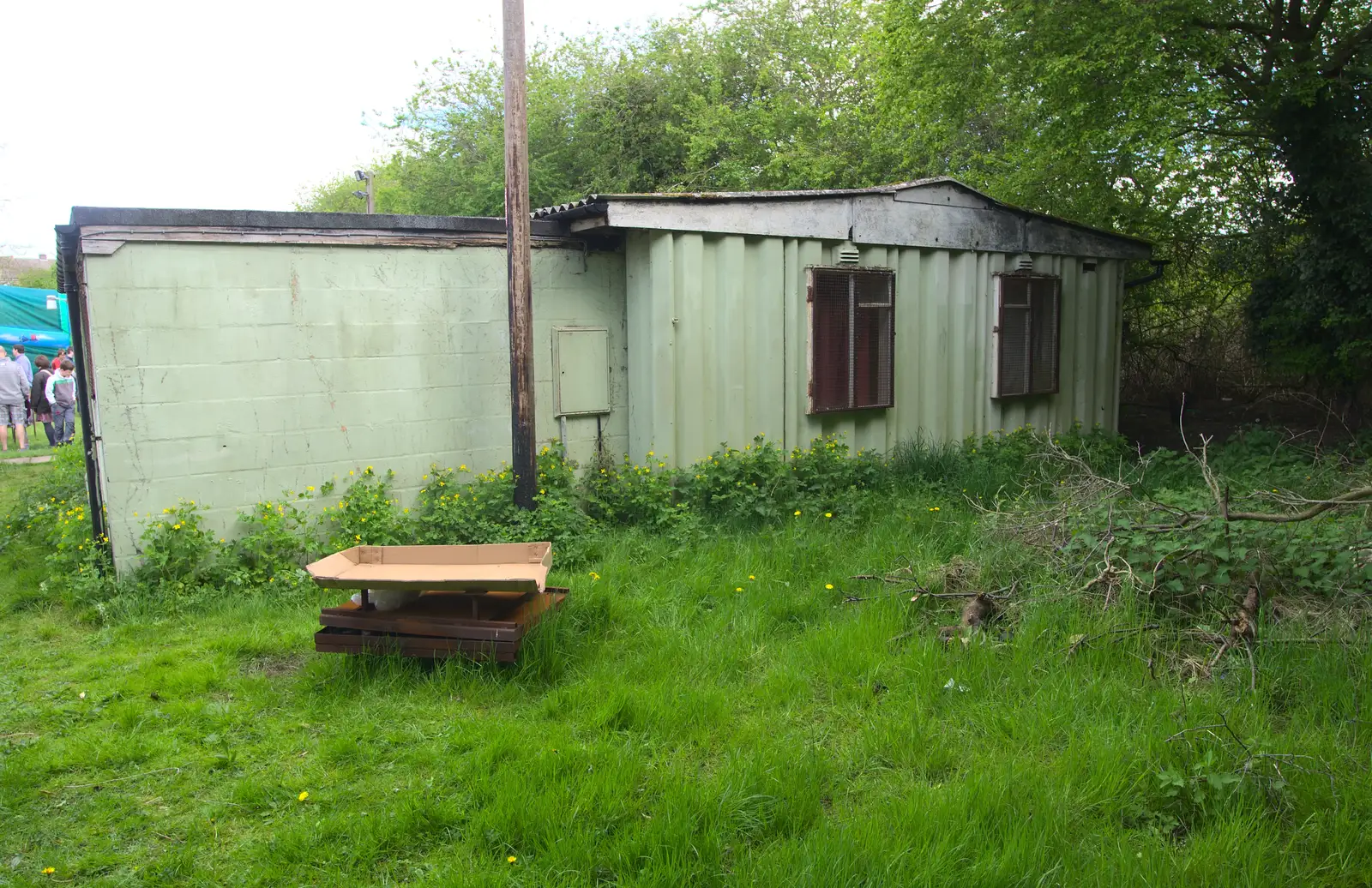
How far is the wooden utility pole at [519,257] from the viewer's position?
21.5 ft

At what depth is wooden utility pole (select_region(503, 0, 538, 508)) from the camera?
21.5 feet

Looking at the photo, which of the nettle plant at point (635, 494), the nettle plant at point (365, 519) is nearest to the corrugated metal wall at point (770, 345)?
the nettle plant at point (635, 494)

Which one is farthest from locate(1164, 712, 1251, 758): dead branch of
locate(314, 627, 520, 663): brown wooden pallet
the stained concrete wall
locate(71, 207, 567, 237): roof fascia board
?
locate(71, 207, 567, 237): roof fascia board

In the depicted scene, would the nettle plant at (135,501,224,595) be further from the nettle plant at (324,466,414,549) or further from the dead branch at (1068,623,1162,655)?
the dead branch at (1068,623,1162,655)

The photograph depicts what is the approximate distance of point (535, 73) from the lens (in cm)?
2258

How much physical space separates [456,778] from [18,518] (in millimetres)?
6896

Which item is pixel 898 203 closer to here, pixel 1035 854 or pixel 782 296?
pixel 782 296

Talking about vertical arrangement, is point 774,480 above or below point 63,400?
below

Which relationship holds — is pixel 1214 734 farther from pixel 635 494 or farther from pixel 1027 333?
pixel 1027 333

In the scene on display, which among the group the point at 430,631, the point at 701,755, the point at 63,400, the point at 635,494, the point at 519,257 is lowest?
the point at 701,755

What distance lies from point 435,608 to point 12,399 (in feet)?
42.2

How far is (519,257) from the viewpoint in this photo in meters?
6.72

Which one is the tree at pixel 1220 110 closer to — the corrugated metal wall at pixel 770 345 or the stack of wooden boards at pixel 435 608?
the corrugated metal wall at pixel 770 345

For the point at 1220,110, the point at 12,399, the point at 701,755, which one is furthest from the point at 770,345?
the point at 12,399
